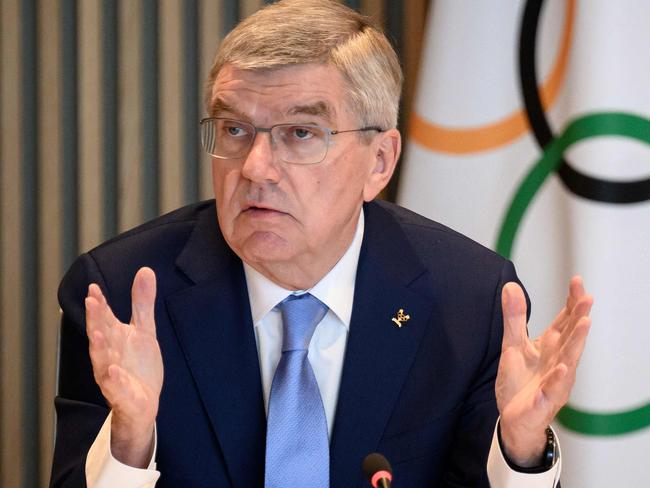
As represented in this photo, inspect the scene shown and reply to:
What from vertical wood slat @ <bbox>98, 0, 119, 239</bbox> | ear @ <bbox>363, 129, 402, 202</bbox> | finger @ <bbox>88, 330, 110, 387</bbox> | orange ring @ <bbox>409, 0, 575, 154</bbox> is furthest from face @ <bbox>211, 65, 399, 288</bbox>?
vertical wood slat @ <bbox>98, 0, 119, 239</bbox>

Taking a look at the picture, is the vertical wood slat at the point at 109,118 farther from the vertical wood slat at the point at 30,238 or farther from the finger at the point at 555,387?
Result: the finger at the point at 555,387

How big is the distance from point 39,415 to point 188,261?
1588 mm

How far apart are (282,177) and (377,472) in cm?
67

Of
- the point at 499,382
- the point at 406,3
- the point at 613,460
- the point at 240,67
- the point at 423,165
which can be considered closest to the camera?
the point at 499,382

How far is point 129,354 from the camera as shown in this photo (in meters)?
1.73

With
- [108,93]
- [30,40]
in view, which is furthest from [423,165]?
[30,40]

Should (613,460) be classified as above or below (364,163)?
below

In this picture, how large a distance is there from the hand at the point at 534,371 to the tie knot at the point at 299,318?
0.43m

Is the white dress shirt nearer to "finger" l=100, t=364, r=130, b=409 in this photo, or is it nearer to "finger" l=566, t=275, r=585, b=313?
"finger" l=100, t=364, r=130, b=409

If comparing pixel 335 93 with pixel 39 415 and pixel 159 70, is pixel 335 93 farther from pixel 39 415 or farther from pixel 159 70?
pixel 39 415

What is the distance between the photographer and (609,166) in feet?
8.63

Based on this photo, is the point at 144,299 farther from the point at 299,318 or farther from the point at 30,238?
the point at 30,238

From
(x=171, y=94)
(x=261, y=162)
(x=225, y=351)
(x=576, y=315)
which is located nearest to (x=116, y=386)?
(x=225, y=351)

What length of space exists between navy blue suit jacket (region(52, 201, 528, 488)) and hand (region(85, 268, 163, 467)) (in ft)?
0.69
